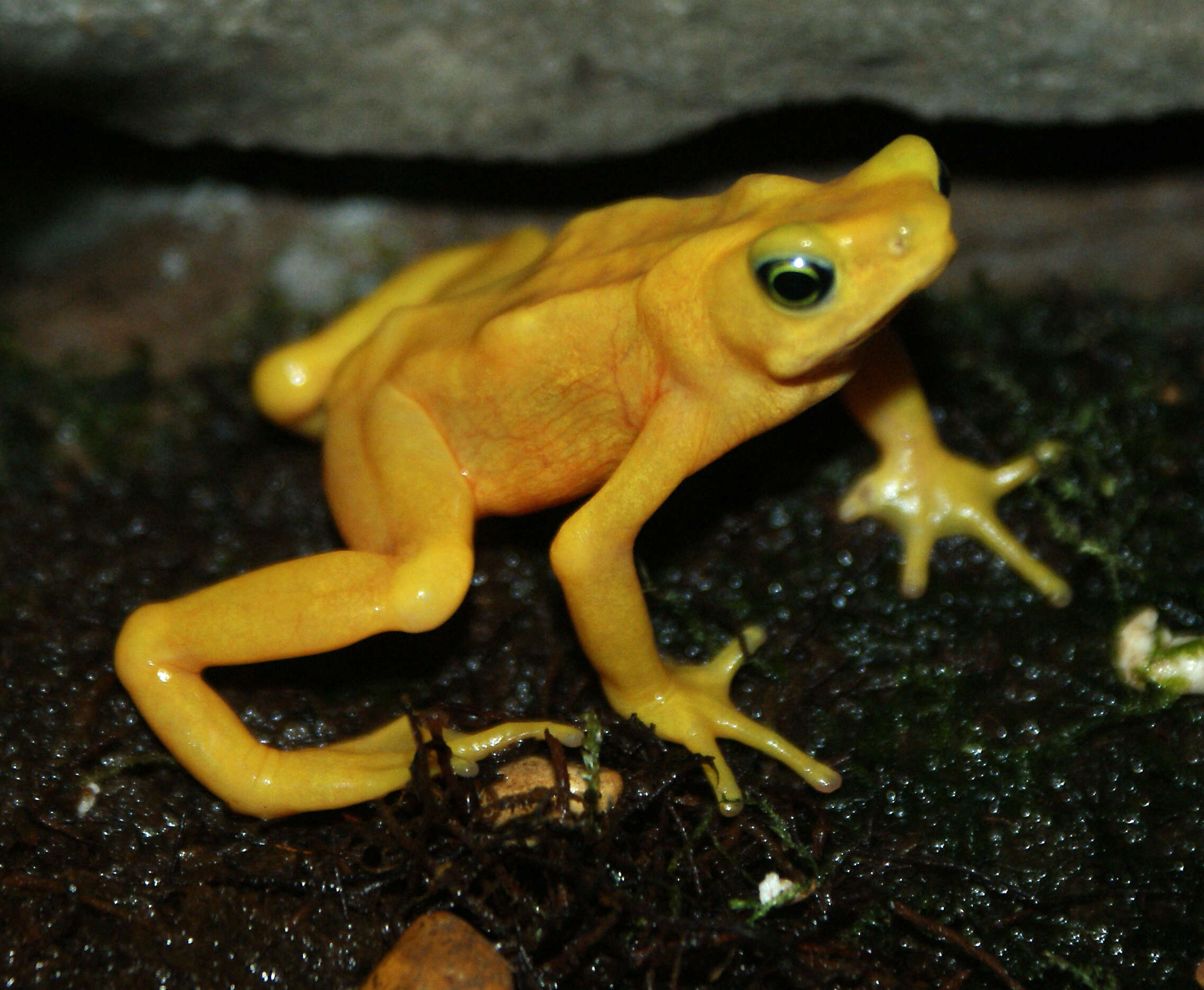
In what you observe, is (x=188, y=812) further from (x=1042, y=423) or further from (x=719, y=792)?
(x=1042, y=423)

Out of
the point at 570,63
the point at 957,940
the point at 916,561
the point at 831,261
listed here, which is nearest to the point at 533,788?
the point at 957,940

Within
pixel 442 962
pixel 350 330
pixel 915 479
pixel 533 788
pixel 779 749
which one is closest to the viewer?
pixel 442 962

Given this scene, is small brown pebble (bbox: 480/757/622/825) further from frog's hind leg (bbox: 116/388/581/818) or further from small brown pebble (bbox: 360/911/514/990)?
small brown pebble (bbox: 360/911/514/990)

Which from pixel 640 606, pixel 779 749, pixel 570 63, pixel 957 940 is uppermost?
pixel 570 63

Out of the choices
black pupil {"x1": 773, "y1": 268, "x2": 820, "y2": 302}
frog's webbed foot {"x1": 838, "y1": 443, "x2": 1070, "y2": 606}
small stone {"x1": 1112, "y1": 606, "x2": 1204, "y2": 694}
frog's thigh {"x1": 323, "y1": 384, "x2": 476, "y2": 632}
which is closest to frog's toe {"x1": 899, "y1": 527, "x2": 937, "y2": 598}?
frog's webbed foot {"x1": 838, "y1": 443, "x2": 1070, "y2": 606}

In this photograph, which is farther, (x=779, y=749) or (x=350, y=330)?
(x=350, y=330)

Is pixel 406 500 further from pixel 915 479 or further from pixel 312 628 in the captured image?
pixel 915 479
